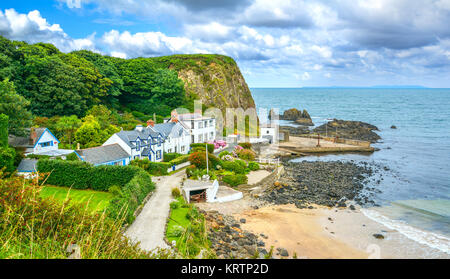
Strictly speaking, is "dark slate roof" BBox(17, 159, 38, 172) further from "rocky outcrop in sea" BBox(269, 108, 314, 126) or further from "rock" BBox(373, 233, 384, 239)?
"rocky outcrop in sea" BBox(269, 108, 314, 126)

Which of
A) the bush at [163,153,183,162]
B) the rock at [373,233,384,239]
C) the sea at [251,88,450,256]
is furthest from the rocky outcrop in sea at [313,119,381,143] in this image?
the rock at [373,233,384,239]

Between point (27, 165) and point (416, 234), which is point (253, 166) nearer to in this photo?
point (416, 234)

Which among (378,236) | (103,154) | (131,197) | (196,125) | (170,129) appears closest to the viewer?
(131,197)

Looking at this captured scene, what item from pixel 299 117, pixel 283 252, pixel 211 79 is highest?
pixel 211 79

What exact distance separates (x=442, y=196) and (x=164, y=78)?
60.5 meters

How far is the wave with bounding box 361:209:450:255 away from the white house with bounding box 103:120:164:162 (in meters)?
28.2

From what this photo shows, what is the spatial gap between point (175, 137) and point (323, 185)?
77.5 feet

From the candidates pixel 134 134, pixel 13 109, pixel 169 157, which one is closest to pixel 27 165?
pixel 13 109

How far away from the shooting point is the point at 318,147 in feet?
216

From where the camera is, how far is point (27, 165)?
30.7 m

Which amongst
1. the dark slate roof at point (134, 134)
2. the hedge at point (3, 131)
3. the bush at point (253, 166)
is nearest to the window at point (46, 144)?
the hedge at point (3, 131)
